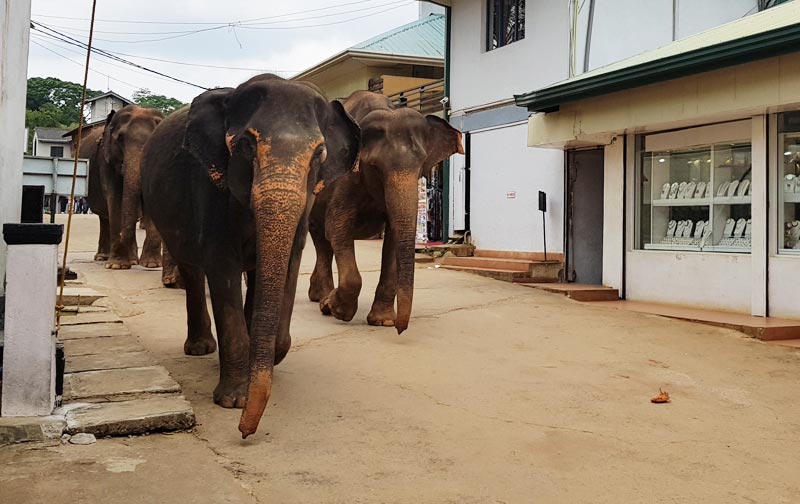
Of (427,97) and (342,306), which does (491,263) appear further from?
(427,97)

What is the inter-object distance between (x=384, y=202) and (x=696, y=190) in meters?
5.65

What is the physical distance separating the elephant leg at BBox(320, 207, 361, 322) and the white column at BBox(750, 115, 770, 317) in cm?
519

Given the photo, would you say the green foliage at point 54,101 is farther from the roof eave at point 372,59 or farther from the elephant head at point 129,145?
the elephant head at point 129,145

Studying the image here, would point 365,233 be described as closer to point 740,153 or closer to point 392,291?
point 392,291

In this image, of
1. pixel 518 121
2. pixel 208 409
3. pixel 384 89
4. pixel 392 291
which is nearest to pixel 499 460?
pixel 208 409

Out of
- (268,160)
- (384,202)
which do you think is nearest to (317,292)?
(384,202)

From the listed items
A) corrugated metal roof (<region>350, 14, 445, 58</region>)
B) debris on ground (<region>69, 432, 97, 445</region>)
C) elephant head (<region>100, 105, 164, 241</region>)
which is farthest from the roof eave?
debris on ground (<region>69, 432, 97, 445</region>)

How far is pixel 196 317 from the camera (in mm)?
6445

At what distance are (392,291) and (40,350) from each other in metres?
4.58

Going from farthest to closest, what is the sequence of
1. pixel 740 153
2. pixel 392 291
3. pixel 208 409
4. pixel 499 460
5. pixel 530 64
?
pixel 530 64
pixel 740 153
pixel 392 291
pixel 208 409
pixel 499 460

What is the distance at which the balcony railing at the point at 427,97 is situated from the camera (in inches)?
775

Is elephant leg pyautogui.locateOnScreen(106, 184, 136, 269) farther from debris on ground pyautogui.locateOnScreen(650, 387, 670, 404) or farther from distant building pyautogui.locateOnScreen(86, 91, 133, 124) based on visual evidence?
distant building pyautogui.locateOnScreen(86, 91, 133, 124)

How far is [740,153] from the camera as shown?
10.2 meters

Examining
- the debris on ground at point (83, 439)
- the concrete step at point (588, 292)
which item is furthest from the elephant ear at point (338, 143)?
the concrete step at point (588, 292)
